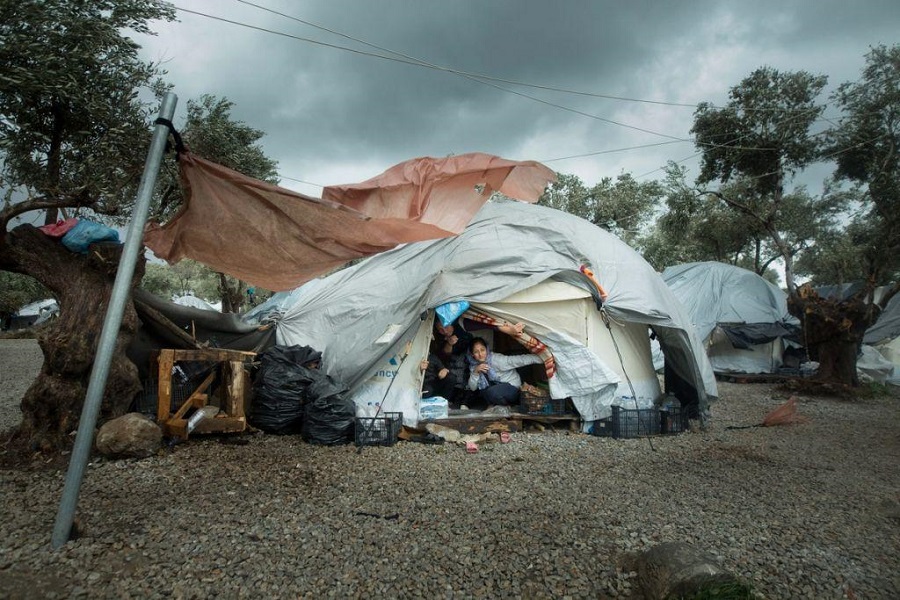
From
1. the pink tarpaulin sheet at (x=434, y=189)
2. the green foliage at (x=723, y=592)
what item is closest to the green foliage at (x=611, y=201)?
the pink tarpaulin sheet at (x=434, y=189)

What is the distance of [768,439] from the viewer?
623 cm

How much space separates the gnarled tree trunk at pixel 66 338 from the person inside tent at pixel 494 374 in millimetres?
4047

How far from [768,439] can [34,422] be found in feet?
27.2

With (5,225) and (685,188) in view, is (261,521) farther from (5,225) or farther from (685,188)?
→ (685,188)

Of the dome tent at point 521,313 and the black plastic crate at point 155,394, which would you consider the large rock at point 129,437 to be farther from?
the dome tent at point 521,313

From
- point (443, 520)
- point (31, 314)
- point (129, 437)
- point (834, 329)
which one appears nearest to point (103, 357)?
point (129, 437)

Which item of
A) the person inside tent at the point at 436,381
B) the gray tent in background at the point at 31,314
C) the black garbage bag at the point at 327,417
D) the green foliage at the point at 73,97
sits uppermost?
the green foliage at the point at 73,97

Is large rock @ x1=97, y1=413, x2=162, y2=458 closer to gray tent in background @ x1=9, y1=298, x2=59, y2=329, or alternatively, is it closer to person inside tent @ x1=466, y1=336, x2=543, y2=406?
person inside tent @ x1=466, y1=336, x2=543, y2=406

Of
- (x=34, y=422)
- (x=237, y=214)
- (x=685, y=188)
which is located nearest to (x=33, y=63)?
(x=237, y=214)

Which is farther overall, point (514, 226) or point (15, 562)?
point (514, 226)

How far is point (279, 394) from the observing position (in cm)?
557

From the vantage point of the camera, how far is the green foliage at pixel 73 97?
15.2ft

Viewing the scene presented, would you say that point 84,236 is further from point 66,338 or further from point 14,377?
point 14,377

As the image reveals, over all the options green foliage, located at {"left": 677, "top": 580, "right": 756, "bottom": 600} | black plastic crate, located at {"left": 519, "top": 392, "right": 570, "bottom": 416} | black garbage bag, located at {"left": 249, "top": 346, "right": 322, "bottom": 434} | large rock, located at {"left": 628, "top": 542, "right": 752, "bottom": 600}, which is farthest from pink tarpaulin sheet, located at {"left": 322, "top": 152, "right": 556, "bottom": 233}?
green foliage, located at {"left": 677, "top": 580, "right": 756, "bottom": 600}
